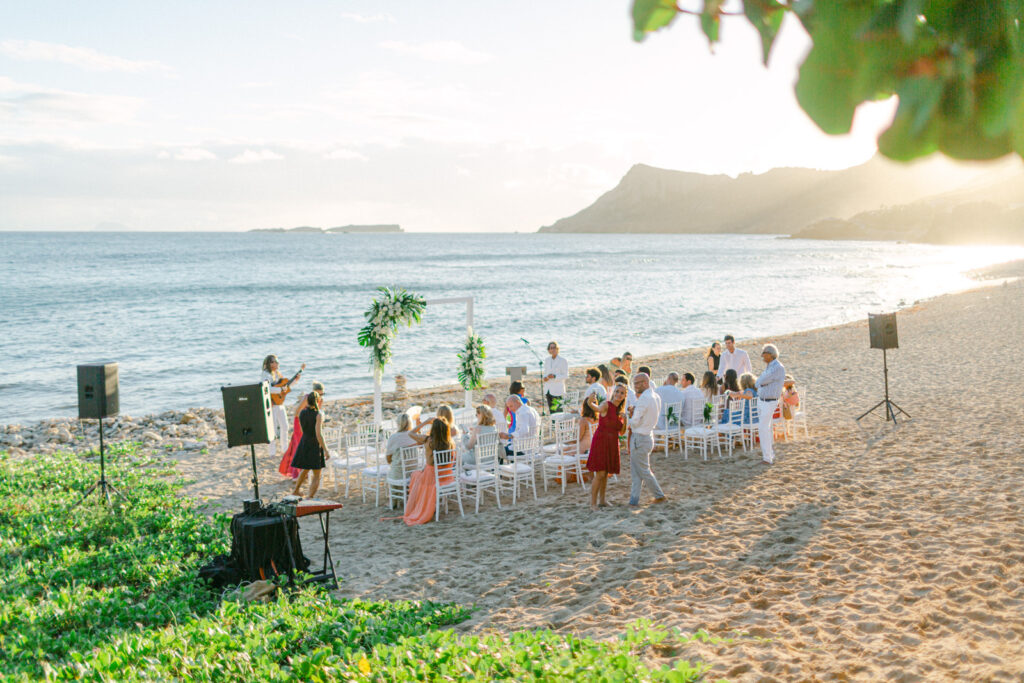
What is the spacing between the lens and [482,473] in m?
8.88

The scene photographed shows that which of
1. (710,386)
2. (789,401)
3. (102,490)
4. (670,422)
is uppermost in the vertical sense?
(710,386)

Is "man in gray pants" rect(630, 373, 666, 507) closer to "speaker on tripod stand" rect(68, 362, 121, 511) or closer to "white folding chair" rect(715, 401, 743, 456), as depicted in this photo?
"white folding chair" rect(715, 401, 743, 456)

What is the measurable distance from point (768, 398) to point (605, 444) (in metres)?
2.75

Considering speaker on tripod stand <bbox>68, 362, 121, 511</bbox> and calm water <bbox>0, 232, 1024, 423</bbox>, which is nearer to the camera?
speaker on tripod stand <bbox>68, 362, 121, 511</bbox>

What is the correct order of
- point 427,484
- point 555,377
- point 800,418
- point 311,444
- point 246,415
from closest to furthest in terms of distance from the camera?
point 246,415
point 427,484
point 311,444
point 800,418
point 555,377

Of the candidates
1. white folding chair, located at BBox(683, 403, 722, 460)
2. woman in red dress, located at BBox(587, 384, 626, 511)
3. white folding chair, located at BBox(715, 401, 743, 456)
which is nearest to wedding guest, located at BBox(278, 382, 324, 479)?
woman in red dress, located at BBox(587, 384, 626, 511)

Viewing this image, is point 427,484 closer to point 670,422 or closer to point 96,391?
point 670,422

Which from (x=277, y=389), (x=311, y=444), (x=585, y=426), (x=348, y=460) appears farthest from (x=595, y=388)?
(x=277, y=389)

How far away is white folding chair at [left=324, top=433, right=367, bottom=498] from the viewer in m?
9.62

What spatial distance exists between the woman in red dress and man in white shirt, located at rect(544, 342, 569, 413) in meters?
3.73

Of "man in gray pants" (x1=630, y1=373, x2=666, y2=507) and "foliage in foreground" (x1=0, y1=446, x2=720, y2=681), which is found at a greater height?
"man in gray pants" (x1=630, y1=373, x2=666, y2=507)

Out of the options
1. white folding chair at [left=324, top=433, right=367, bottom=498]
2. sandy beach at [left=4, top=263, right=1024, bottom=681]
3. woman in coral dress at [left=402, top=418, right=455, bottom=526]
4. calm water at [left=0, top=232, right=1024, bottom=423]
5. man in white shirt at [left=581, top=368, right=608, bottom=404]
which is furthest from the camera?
calm water at [left=0, top=232, right=1024, bottom=423]

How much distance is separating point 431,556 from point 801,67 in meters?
6.85

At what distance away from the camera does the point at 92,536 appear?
310 inches
